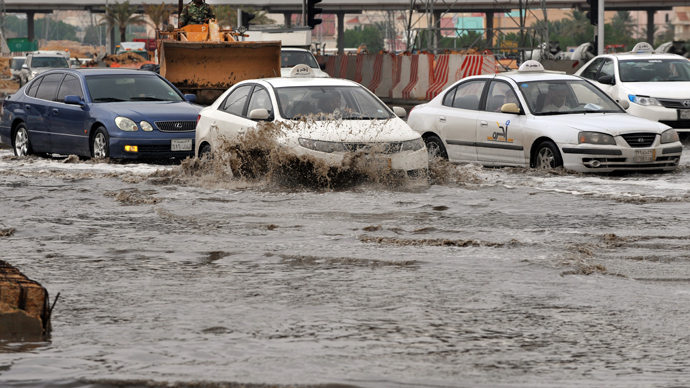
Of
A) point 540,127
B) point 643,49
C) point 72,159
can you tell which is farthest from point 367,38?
point 540,127

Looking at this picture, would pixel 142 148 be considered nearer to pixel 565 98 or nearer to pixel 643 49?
pixel 565 98

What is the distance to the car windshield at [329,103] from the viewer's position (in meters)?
11.9

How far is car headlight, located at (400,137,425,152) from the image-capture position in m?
11.5

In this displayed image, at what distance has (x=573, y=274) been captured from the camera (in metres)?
6.85

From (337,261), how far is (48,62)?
130 feet

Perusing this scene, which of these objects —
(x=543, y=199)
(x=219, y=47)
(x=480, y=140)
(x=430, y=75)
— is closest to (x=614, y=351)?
(x=543, y=199)

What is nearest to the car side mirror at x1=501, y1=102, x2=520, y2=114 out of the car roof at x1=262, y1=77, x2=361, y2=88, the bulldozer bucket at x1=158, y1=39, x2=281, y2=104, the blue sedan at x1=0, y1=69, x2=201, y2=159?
the car roof at x1=262, y1=77, x2=361, y2=88

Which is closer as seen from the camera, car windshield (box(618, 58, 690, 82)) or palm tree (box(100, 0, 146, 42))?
car windshield (box(618, 58, 690, 82))

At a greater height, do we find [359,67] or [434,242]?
[359,67]

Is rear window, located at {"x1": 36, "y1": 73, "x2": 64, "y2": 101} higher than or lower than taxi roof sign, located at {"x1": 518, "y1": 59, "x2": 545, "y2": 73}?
lower

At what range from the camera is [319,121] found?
11.6m

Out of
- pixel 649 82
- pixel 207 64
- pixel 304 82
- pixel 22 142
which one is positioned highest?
pixel 207 64

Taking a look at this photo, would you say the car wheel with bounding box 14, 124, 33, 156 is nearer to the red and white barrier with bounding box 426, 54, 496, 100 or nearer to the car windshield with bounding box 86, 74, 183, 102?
the car windshield with bounding box 86, 74, 183, 102

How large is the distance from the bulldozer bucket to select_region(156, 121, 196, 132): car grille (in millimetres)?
5527
